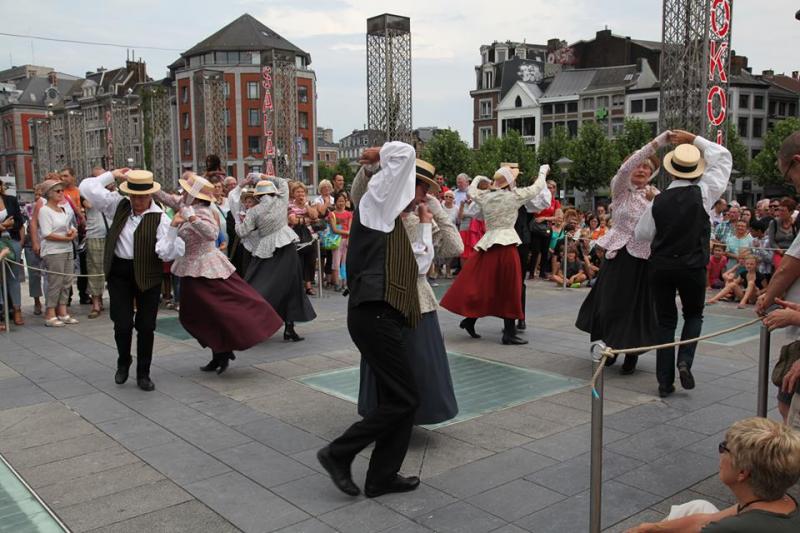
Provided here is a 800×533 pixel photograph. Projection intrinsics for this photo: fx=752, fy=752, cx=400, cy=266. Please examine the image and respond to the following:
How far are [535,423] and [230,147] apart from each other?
72333 millimetres

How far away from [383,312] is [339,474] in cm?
94

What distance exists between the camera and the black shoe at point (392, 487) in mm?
4180

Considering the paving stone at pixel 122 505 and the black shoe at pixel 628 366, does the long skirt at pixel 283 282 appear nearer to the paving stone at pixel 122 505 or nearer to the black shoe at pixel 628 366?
the black shoe at pixel 628 366

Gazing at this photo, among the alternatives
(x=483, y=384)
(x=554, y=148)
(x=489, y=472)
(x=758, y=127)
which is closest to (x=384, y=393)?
(x=489, y=472)

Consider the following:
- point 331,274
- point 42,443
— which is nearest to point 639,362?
point 42,443

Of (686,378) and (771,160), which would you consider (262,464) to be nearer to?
(686,378)

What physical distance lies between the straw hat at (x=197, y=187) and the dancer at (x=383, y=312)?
2970mm

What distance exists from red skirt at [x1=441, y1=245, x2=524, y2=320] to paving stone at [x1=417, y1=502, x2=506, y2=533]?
14.5 ft

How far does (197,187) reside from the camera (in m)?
6.70

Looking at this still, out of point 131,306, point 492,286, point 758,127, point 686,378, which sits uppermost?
point 758,127

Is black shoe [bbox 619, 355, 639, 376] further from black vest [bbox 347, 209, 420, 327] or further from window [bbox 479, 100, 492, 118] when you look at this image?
window [bbox 479, 100, 492, 118]

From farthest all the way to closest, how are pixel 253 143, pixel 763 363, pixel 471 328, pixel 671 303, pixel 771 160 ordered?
pixel 253 143 < pixel 771 160 < pixel 471 328 < pixel 671 303 < pixel 763 363

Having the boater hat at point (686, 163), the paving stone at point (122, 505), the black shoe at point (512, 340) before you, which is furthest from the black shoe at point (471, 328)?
the paving stone at point (122, 505)

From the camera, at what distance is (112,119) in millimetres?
56281
